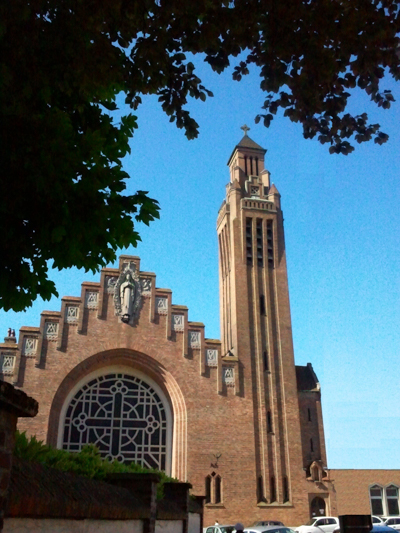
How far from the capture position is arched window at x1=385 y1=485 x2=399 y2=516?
1282 inches

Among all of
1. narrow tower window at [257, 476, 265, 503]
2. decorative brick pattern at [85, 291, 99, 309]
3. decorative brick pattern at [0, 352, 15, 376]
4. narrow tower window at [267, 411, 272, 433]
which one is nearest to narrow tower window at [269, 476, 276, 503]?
narrow tower window at [257, 476, 265, 503]

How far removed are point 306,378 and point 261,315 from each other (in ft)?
17.0

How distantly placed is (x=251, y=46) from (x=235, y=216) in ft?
94.5

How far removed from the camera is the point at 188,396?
28125 millimetres

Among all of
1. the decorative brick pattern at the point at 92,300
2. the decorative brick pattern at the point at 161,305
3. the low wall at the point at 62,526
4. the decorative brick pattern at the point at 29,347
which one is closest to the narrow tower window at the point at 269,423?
the decorative brick pattern at the point at 161,305

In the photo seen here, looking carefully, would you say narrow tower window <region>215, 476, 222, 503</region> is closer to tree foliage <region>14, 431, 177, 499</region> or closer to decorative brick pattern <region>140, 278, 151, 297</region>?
decorative brick pattern <region>140, 278, 151, 297</region>

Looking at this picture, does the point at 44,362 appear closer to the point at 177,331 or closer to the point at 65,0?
the point at 177,331

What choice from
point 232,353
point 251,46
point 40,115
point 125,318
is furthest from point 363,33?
point 232,353

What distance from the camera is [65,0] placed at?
4.98m

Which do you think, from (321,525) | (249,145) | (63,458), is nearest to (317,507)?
(321,525)

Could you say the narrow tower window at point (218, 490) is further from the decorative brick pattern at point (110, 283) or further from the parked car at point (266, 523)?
the decorative brick pattern at point (110, 283)

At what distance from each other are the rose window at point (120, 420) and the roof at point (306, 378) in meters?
8.96

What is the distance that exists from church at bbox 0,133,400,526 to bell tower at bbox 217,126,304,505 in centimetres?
7

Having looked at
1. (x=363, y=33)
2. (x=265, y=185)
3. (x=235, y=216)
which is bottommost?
(x=363, y=33)
